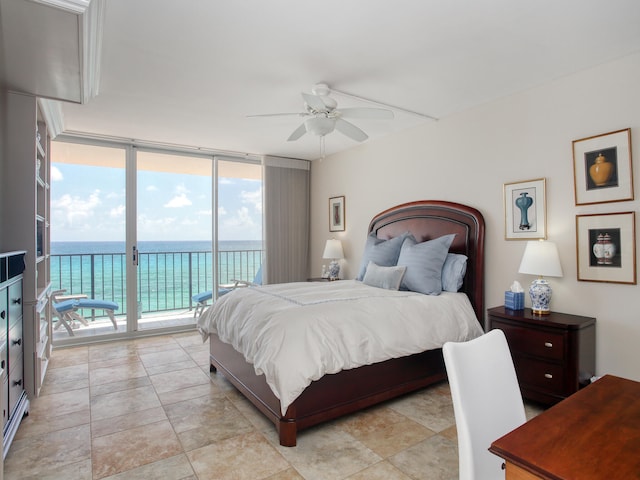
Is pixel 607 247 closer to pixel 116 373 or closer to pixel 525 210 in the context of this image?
pixel 525 210

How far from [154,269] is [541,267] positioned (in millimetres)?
5154

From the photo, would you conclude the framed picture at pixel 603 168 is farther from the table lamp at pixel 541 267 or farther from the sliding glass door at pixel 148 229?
the sliding glass door at pixel 148 229

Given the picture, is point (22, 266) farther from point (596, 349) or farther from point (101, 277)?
point (596, 349)

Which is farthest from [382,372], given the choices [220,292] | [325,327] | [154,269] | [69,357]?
[154,269]

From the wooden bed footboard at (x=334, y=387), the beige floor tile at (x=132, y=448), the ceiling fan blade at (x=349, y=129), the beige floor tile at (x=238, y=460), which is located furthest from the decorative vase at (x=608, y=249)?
the beige floor tile at (x=132, y=448)

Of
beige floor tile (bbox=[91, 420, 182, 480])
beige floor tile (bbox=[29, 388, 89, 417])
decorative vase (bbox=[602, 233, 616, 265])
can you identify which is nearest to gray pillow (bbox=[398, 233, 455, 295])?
decorative vase (bbox=[602, 233, 616, 265])

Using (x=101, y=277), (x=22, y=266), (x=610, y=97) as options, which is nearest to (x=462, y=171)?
(x=610, y=97)

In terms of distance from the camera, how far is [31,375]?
2.79m

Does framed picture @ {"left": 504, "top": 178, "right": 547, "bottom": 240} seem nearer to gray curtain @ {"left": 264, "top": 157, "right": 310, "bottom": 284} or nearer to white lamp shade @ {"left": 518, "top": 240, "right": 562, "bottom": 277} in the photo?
white lamp shade @ {"left": 518, "top": 240, "right": 562, "bottom": 277}

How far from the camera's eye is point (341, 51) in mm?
2496

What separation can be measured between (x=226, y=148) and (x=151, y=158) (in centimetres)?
105

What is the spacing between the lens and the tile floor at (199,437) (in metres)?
2.03

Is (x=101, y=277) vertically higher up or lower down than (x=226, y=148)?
lower down

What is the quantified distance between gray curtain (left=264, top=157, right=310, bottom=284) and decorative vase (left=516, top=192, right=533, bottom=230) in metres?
3.44
